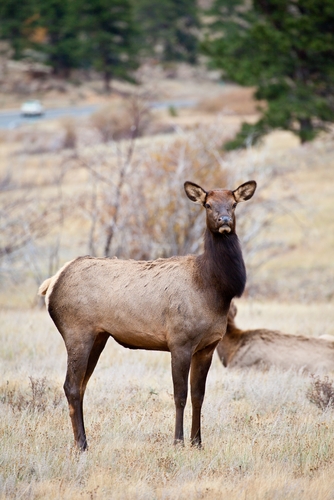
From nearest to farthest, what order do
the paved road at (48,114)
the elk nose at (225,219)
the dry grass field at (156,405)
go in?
the dry grass field at (156,405)
the elk nose at (225,219)
the paved road at (48,114)

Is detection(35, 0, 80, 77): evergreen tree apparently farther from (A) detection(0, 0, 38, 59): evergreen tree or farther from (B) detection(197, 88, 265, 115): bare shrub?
(B) detection(197, 88, 265, 115): bare shrub

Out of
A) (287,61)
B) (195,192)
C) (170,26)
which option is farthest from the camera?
(170,26)

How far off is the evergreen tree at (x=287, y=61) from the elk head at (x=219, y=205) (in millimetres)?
21695

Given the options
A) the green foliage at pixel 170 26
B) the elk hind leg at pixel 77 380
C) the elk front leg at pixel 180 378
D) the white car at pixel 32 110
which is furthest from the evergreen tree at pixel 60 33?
the elk front leg at pixel 180 378

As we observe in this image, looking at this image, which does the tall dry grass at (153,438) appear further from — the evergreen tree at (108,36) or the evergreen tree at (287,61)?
the evergreen tree at (108,36)

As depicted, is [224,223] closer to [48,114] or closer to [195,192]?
[195,192]

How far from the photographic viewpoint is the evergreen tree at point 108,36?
2243 inches

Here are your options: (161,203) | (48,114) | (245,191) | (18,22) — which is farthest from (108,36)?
(245,191)

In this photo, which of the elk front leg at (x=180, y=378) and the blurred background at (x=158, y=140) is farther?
the blurred background at (x=158, y=140)

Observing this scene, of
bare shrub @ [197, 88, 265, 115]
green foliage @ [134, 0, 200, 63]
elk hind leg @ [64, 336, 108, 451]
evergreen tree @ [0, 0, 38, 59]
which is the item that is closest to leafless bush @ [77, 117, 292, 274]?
elk hind leg @ [64, 336, 108, 451]

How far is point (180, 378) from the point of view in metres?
6.14

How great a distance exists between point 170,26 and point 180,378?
68.5 meters

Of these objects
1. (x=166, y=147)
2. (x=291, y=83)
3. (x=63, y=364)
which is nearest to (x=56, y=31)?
(x=291, y=83)

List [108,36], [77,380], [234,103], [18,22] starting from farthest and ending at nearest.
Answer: [18,22], [108,36], [234,103], [77,380]
